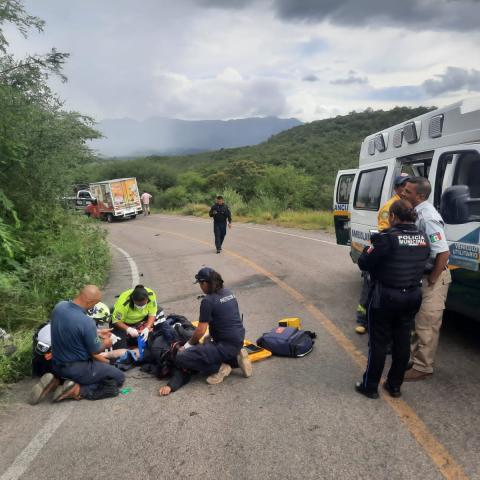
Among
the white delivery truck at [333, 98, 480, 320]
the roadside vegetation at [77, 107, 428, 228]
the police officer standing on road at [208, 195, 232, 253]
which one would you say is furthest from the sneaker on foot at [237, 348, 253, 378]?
the police officer standing on road at [208, 195, 232, 253]

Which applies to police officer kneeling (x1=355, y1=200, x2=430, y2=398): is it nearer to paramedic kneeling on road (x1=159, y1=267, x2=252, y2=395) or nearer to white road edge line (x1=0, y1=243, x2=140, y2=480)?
paramedic kneeling on road (x1=159, y1=267, x2=252, y2=395)

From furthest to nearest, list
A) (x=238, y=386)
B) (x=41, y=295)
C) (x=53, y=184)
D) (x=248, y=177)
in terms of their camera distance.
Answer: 1. (x=248, y=177)
2. (x=53, y=184)
3. (x=41, y=295)
4. (x=238, y=386)

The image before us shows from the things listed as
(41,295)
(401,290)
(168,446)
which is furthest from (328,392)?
(41,295)

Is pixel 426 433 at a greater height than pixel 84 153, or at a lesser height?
lesser

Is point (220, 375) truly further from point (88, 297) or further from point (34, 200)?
point (34, 200)

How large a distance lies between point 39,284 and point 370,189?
5895 mm

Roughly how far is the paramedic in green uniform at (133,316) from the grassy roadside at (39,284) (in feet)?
3.63

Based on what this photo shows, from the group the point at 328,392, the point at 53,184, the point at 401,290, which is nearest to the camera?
the point at 401,290

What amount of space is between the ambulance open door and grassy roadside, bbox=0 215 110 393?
5.17 meters

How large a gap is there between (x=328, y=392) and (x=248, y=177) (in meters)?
33.2

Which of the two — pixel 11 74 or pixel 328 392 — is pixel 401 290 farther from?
pixel 11 74

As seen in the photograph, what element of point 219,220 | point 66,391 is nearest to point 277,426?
point 66,391

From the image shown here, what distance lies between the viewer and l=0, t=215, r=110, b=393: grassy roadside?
17.9ft

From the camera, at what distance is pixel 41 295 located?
24.4ft
